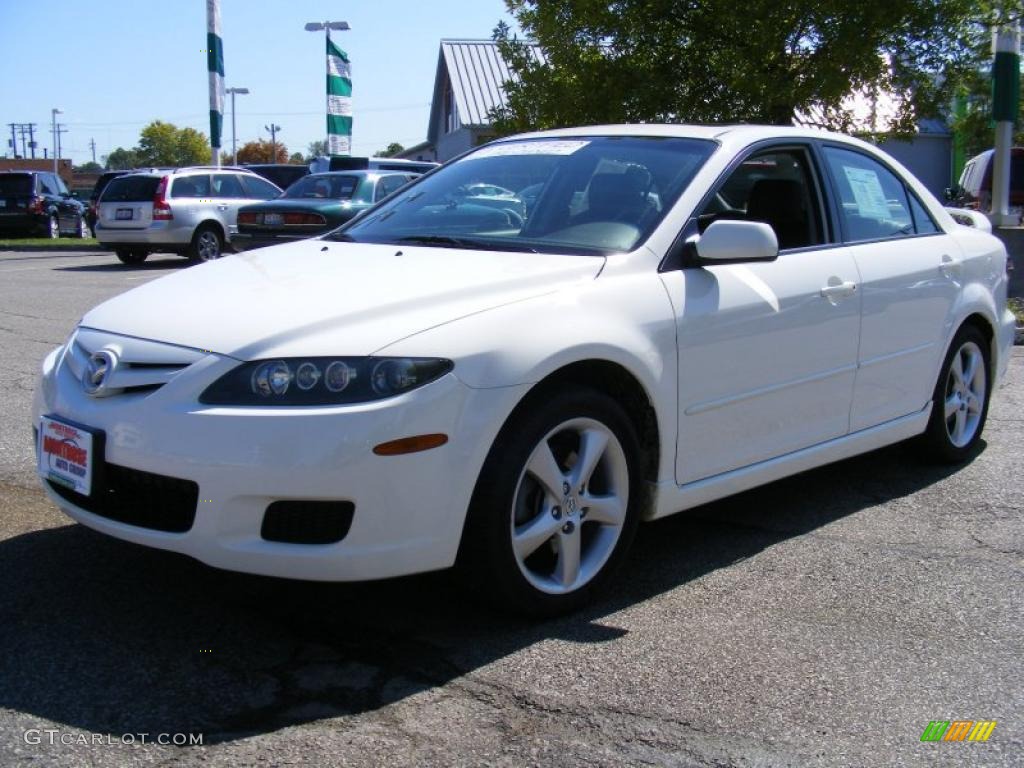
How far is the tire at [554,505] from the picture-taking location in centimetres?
340

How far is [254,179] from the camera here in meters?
20.2

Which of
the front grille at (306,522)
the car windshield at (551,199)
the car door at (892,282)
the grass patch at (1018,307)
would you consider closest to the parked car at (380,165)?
the grass patch at (1018,307)

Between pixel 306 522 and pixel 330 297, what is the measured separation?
2.45 feet

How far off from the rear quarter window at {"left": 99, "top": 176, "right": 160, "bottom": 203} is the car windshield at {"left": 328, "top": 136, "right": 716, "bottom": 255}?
49.4 ft

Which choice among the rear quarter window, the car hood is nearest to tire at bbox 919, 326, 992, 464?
the car hood

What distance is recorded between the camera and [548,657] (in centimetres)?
338

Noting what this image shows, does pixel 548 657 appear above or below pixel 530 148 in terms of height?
below

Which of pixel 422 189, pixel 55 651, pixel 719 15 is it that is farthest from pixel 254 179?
pixel 55 651

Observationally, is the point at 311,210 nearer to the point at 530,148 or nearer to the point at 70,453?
the point at 530,148

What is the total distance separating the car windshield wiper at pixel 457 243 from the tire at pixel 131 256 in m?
16.1

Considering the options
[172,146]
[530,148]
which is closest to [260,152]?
[172,146]

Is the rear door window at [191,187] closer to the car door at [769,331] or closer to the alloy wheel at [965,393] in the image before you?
the alloy wheel at [965,393]

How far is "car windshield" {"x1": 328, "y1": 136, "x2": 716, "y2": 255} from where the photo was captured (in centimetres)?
417

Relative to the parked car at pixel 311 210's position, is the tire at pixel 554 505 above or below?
below
